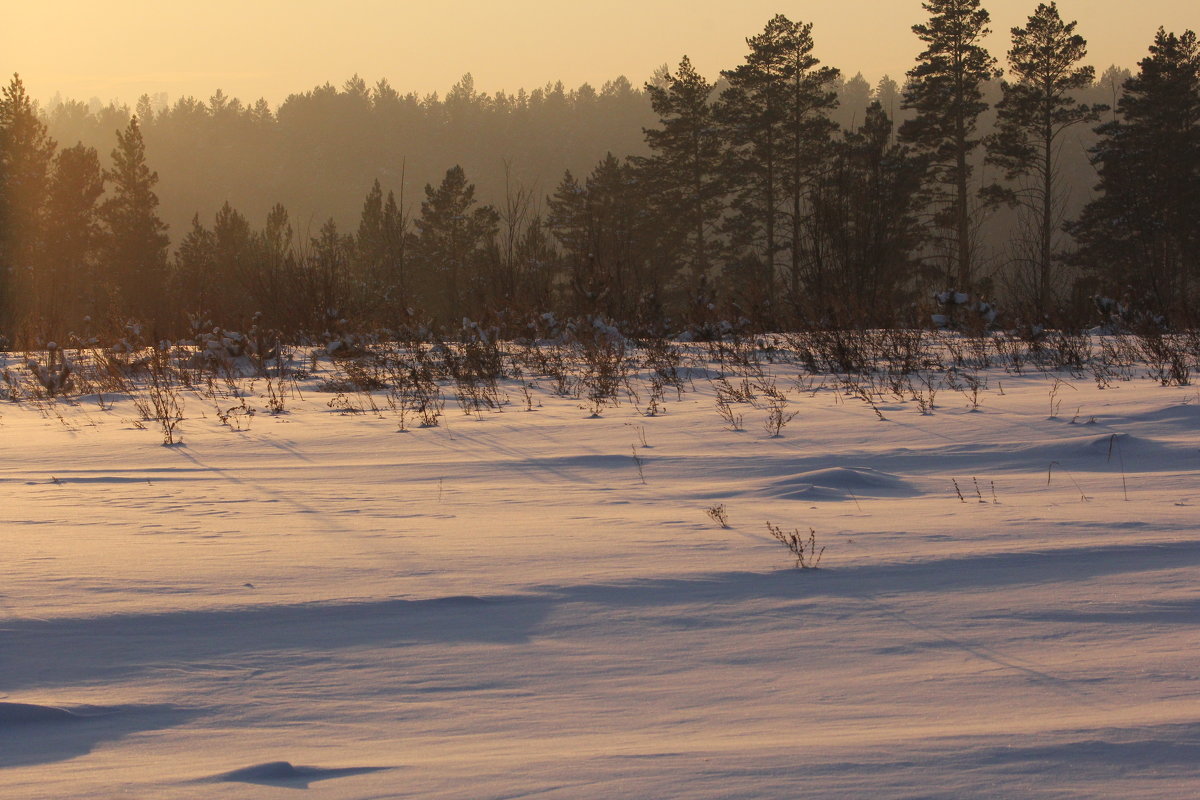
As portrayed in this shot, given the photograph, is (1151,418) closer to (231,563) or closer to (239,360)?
(231,563)

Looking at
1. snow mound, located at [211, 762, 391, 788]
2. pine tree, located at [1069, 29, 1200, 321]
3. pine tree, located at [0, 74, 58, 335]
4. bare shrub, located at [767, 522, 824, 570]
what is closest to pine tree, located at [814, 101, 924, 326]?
bare shrub, located at [767, 522, 824, 570]

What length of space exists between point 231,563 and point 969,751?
206 centimetres

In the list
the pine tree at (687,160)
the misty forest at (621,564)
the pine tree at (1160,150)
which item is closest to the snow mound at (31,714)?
the misty forest at (621,564)

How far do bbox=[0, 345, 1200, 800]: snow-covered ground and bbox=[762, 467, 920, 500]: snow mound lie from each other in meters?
0.02

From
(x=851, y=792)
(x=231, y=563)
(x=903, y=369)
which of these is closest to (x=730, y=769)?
(x=851, y=792)

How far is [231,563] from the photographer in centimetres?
267

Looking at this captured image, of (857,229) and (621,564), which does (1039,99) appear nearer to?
(857,229)

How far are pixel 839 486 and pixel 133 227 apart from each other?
50461 mm

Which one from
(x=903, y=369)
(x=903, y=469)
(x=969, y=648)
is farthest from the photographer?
(x=903, y=369)

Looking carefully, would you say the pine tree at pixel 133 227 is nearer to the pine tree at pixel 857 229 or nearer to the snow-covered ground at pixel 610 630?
the pine tree at pixel 857 229

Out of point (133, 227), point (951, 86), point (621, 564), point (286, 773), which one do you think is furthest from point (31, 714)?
point (133, 227)

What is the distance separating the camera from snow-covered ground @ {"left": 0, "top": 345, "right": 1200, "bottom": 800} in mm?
1467

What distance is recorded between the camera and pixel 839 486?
3.78m

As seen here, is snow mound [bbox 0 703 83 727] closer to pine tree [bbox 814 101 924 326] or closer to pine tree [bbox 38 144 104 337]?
pine tree [bbox 814 101 924 326]
